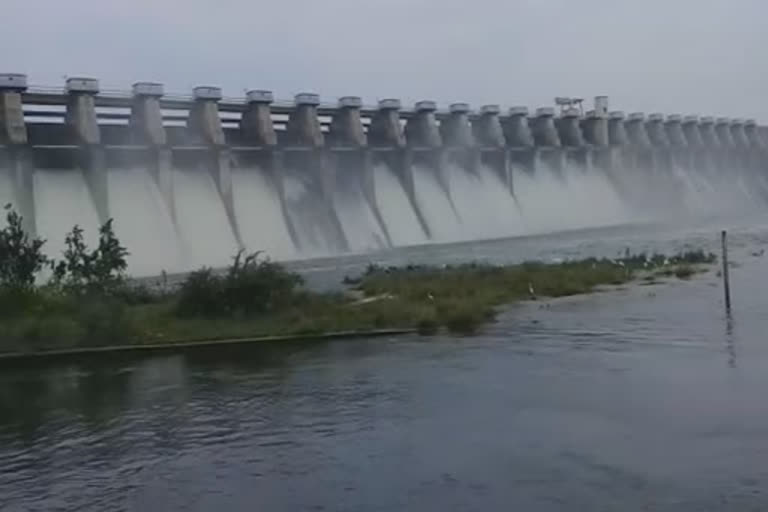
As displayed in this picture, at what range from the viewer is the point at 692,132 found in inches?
2985

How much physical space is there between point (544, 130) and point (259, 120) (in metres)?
23.7

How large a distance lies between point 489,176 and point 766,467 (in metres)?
44.7

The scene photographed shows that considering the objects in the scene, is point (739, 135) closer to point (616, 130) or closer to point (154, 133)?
point (616, 130)

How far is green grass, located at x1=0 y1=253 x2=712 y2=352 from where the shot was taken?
59.8 feet

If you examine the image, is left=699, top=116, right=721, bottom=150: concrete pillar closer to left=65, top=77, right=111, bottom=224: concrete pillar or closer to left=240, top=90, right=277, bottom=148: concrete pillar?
left=240, top=90, right=277, bottom=148: concrete pillar

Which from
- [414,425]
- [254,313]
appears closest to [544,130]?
[254,313]

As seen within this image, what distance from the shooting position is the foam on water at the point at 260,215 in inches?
1468

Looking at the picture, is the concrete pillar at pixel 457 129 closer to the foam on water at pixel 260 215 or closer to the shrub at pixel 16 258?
the foam on water at pixel 260 215

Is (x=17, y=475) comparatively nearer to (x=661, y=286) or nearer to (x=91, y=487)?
(x=91, y=487)

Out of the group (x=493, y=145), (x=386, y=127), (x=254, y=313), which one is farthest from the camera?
(x=493, y=145)

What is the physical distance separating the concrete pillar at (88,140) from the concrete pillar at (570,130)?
3469 cm

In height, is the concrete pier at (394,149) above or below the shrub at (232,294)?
above

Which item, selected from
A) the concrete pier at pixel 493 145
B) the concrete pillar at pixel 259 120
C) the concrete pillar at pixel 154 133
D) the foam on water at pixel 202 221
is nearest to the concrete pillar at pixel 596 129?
the concrete pier at pixel 493 145

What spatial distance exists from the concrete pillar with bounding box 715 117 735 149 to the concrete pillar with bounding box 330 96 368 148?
44103 millimetres
